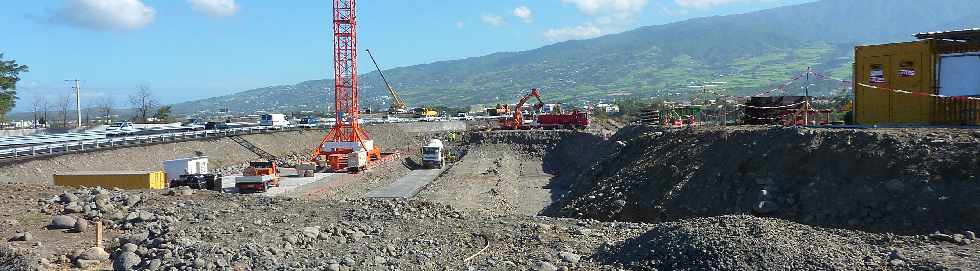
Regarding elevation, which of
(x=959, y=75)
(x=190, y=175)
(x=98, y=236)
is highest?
(x=959, y=75)

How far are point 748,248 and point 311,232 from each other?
330 inches

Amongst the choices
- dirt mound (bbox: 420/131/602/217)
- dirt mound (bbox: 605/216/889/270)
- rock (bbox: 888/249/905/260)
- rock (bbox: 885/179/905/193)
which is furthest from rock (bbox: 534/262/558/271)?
dirt mound (bbox: 420/131/602/217)

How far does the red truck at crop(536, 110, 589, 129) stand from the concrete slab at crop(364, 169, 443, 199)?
1457cm

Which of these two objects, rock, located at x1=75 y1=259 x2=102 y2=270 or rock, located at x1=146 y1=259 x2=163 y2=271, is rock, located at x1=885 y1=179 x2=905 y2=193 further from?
rock, located at x1=75 y1=259 x2=102 y2=270

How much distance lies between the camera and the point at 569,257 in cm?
1410

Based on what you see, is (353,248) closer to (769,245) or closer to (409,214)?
(409,214)

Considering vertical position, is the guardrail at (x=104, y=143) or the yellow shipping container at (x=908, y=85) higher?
the yellow shipping container at (x=908, y=85)

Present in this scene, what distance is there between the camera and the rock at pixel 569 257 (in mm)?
14023

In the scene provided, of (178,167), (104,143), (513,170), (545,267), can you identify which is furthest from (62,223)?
(513,170)

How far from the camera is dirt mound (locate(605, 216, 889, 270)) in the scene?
1229 cm

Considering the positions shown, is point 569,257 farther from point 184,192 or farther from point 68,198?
point 68,198

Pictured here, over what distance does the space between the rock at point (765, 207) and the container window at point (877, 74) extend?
6877 mm

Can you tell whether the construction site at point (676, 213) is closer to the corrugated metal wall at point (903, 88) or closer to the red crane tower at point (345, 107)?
the corrugated metal wall at point (903, 88)

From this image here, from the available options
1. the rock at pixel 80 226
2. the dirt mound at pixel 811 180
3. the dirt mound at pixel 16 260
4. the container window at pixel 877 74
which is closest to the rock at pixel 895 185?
the dirt mound at pixel 811 180
